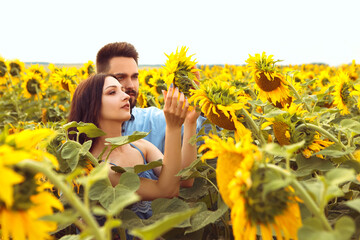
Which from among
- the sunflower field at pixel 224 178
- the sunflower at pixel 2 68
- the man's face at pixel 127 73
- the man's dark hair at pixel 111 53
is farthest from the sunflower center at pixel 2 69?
the sunflower field at pixel 224 178

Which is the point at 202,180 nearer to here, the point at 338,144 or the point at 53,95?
the point at 338,144

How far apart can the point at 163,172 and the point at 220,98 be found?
2.15 ft

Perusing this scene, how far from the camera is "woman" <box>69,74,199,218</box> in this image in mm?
1639

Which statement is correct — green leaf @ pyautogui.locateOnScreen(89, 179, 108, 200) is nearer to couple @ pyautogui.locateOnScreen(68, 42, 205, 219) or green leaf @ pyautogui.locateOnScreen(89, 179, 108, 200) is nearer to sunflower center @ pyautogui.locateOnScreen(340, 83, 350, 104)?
couple @ pyautogui.locateOnScreen(68, 42, 205, 219)

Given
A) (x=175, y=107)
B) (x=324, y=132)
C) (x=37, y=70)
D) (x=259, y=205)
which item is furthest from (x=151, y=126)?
(x=37, y=70)

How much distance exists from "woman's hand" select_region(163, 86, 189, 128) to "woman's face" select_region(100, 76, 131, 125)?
317 mm

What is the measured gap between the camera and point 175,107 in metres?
1.56

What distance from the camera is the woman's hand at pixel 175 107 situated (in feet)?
4.94

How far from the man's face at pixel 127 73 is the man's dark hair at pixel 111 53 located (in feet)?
0.18

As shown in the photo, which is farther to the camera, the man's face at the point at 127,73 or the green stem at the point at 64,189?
the man's face at the point at 127,73

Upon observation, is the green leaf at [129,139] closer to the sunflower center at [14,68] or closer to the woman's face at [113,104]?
the woman's face at [113,104]

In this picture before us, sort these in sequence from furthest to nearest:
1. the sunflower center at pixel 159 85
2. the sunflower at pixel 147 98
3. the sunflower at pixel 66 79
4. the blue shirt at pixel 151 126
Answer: the sunflower at pixel 66 79 < the sunflower center at pixel 159 85 < the sunflower at pixel 147 98 < the blue shirt at pixel 151 126

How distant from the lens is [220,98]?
1.16 m

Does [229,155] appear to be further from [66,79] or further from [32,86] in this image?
[32,86]
